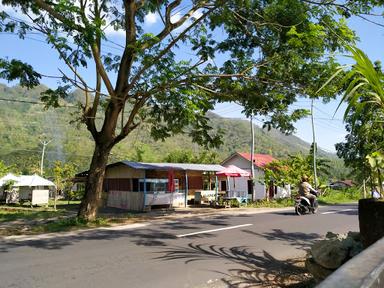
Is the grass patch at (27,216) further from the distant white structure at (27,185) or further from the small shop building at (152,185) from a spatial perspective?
the distant white structure at (27,185)

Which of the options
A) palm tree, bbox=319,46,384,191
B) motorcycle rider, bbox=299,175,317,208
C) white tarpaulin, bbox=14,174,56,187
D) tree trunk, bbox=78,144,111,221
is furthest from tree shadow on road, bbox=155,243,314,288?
white tarpaulin, bbox=14,174,56,187

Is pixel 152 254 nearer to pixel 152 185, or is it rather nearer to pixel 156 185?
pixel 156 185

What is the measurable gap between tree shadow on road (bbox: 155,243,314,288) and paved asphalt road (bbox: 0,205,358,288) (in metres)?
0.02

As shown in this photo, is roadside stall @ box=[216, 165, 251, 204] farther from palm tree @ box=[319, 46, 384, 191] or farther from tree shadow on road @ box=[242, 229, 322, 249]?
palm tree @ box=[319, 46, 384, 191]

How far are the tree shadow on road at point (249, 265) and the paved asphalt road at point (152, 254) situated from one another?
0.02 m

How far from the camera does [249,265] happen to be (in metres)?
7.93

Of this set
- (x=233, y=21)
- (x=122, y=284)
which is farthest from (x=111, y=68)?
(x=122, y=284)

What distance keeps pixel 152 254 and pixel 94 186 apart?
7.43m

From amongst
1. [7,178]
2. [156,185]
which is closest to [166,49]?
[156,185]

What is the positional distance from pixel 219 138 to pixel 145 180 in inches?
260

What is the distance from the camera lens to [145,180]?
23.0 metres

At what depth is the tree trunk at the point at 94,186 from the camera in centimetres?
1530

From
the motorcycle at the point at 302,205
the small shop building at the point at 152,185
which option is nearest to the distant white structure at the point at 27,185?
the small shop building at the point at 152,185

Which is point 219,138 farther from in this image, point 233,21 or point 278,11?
point 278,11
